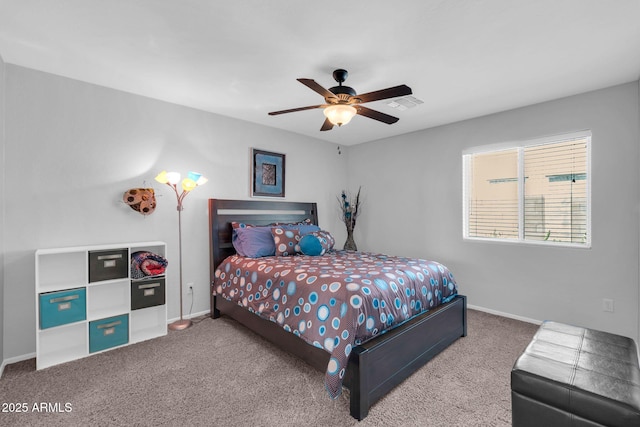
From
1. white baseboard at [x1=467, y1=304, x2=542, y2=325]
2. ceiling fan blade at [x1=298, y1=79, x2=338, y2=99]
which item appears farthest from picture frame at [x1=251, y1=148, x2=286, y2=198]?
white baseboard at [x1=467, y1=304, x2=542, y2=325]

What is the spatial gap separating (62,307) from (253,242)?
1.77m

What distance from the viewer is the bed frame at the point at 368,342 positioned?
1.86 meters

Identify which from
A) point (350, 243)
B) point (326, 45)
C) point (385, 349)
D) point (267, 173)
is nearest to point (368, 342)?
point (385, 349)

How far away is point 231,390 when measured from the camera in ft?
6.98

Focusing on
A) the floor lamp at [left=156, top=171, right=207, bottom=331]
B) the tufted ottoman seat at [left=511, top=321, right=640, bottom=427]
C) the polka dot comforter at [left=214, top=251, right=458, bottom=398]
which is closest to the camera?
the tufted ottoman seat at [left=511, top=321, right=640, bottom=427]

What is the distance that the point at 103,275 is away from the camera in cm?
270

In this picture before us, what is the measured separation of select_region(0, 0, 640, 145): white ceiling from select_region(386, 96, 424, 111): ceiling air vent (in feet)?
0.23

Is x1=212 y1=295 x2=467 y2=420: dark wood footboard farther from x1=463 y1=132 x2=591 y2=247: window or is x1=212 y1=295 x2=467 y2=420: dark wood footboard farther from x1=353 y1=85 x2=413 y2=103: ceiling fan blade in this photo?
x1=353 y1=85 x2=413 y2=103: ceiling fan blade

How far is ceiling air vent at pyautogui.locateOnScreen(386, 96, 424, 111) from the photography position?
3175 mm

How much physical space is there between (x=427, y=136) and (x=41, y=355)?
487cm

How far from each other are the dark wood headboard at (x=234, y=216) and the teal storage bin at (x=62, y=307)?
1.30 metres

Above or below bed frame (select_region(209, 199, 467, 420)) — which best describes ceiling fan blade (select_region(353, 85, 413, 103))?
above

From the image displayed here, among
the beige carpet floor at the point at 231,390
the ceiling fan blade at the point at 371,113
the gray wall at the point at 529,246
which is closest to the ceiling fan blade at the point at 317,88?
the ceiling fan blade at the point at 371,113

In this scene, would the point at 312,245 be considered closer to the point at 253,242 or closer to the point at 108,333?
the point at 253,242
